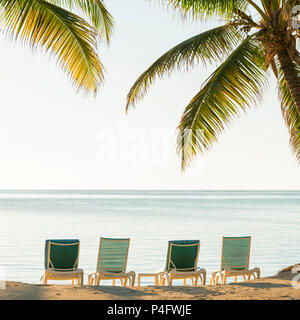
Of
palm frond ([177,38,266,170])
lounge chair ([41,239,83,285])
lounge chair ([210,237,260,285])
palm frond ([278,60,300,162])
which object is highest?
palm frond ([278,60,300,162])

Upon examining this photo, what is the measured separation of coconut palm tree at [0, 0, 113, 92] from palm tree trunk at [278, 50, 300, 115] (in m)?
2.49

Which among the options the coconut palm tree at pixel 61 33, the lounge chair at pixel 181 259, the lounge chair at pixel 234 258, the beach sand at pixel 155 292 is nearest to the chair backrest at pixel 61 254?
the beach sand at pixel 155 292

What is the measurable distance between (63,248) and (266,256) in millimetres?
7474

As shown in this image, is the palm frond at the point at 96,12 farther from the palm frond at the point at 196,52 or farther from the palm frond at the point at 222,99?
the palm frond at the point at 222,99

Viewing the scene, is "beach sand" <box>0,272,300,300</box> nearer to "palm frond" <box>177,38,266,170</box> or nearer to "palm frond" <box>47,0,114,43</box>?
"palm frond" <box>177,38,266,170</box>

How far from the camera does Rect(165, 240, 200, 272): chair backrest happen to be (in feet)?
20.1

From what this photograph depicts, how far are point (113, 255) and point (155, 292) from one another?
149cm

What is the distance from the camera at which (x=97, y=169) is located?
65.6m

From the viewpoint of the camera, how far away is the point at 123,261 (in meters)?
6.26

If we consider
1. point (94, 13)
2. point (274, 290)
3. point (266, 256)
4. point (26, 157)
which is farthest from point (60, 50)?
point (26, 157)

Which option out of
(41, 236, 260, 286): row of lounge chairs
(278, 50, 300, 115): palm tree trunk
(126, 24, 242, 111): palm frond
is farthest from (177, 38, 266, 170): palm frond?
(41, 236, 260, 286): row of lounge chairs

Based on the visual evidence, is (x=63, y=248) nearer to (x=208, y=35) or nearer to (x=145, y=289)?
(x=145, y=289)

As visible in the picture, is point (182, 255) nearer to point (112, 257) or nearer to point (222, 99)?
point (112, 257)

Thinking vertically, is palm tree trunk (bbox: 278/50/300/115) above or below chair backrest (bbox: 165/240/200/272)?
above
